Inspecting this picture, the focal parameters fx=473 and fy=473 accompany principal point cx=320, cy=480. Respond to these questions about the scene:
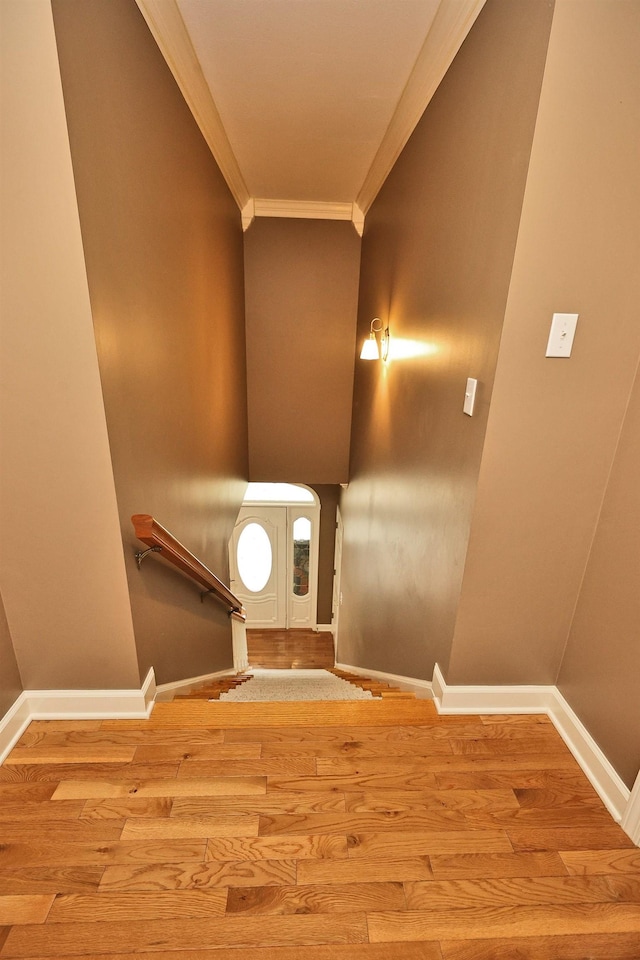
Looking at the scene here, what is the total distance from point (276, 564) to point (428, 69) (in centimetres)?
519

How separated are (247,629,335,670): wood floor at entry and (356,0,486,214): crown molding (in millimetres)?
5020

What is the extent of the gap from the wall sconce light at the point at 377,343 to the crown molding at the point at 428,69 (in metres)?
0.89

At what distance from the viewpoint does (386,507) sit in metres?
2.94

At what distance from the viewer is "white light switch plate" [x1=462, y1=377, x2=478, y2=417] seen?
1512 mm

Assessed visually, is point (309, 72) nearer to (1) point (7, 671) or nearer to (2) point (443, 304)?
(2) point (443, 304)

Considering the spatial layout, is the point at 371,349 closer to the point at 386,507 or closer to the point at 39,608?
the point at 386,507

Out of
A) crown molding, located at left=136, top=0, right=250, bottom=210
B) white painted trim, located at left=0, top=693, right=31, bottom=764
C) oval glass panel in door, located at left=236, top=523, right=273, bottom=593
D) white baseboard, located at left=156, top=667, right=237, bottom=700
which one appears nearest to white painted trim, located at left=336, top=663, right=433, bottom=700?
white baseboard, located at left=156, top=667, right=237, bottom=700

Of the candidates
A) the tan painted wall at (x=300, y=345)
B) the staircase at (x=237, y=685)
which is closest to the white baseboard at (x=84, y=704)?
the staircase at (x=237, y=685)

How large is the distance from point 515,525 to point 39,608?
5.36ft

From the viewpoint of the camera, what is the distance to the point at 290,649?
237 inches

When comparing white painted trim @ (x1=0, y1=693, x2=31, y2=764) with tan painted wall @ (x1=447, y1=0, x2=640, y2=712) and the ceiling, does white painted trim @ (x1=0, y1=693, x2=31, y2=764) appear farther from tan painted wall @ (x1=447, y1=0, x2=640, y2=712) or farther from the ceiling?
the ceiling

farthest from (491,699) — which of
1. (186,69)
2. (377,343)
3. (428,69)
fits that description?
(186,69)

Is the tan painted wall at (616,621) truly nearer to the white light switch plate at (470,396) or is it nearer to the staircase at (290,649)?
the white light switch plate at (470,396)

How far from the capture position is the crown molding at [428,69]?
1.59m
